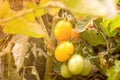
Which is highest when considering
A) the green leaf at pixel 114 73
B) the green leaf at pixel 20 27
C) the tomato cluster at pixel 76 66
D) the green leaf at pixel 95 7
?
the green leaf at pixel 20 27

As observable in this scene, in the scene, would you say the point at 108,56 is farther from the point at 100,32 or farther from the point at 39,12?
the point at 39,12

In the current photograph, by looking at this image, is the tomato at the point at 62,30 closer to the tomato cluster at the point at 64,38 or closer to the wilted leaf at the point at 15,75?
the tomato cluster at the point at 64,38

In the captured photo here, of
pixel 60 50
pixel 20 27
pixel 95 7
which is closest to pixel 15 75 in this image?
pixel 60 50

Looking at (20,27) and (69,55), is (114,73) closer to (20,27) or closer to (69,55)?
(69,55)

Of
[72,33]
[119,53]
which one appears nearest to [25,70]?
[72,33]

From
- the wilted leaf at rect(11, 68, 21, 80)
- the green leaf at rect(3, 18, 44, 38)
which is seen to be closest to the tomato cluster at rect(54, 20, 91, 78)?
the wilted leaf at rect(11, 68, 21, 80)

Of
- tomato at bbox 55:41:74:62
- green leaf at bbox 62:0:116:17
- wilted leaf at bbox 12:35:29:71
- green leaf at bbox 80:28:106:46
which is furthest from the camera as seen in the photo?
green leaf at bbox 80:28:106:46

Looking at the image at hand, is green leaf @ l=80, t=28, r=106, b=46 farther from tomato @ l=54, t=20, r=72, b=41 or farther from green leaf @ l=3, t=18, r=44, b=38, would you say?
green leaf @ l=3, t=18, r=44, b=38

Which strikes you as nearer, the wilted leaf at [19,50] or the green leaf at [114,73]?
the wilted leaf at [19,50]

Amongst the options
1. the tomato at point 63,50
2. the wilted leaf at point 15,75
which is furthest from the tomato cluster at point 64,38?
the wilted leaf at point 15,75
